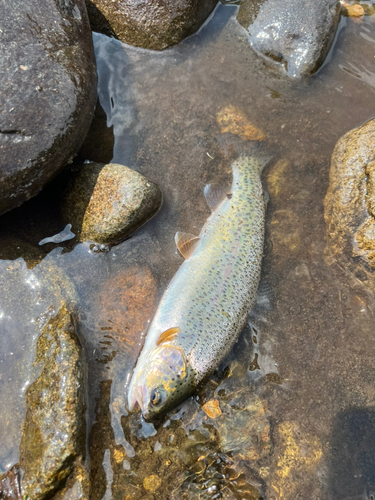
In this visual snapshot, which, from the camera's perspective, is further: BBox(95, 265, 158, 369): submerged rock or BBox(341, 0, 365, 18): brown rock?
BBox(341, 0, 365, 18): brown rock

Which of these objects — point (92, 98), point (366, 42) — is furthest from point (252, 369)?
point (366, 42)

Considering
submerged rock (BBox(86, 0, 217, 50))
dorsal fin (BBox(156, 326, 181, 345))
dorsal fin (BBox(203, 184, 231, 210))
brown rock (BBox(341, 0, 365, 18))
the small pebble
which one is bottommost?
the small pebble

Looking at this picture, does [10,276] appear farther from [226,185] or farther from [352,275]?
[352,275]

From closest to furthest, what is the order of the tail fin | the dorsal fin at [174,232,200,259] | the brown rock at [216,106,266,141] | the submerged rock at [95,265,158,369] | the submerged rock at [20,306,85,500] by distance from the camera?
the submerged rock at [20,306,85,500]
the submerged rock at [95,265,158,369]
the dorsal fin at [174,232,200,259]
the tail fin
the brown rock at [216,106,266,141]

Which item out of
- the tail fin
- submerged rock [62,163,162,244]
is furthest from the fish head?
the tail fin

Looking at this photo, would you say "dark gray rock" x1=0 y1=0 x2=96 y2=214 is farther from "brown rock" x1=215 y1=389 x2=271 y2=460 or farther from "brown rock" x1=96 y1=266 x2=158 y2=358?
"brown rock" x1=215 y1=389 x2=271 y2=460

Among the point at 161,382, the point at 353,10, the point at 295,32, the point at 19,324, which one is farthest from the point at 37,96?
the point at 353,10
